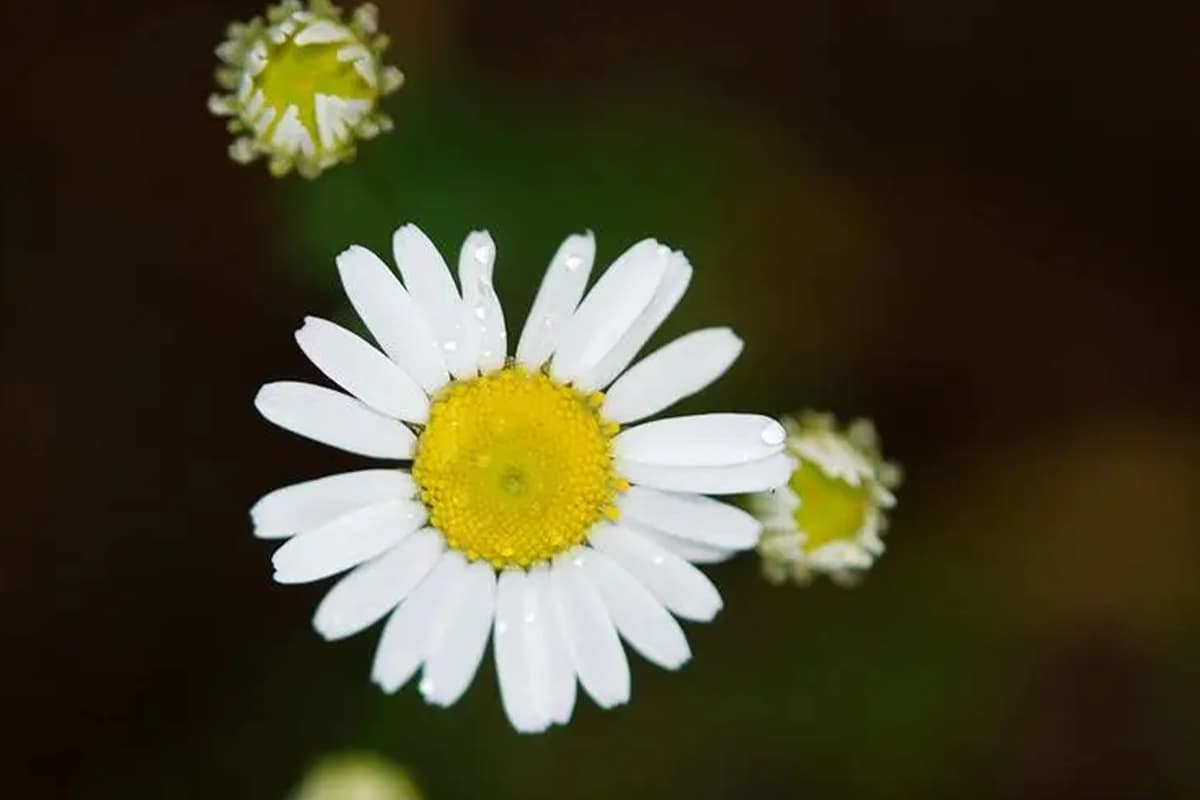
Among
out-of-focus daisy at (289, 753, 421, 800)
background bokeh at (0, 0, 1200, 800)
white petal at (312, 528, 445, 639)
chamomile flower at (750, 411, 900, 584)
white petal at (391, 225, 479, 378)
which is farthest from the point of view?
background bokeh at (0, 0, 1200, 800)

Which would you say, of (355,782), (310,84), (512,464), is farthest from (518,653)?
(310,84)

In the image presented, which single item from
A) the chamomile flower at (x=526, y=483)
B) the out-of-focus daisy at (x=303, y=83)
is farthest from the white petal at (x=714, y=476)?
the out-of-focus daisy at (x=303, y=83)

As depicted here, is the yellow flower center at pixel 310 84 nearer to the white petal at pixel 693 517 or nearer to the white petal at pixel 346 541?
the white petal at pixel 346 541

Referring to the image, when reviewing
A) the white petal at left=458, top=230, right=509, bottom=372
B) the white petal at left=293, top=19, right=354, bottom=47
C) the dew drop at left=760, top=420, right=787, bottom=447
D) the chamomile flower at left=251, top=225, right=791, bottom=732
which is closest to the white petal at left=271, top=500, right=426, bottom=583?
the chamomile flower at left=251, top=225, right=791, bottom=732

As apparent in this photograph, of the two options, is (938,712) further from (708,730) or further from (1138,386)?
(1138,386)

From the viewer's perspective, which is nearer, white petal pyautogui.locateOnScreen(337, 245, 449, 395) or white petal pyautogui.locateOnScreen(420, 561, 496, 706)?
white petal pyautogui.locateOnScreen(337, 245, 449, 395)

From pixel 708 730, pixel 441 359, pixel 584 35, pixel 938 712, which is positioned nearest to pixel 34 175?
pixel 584 35

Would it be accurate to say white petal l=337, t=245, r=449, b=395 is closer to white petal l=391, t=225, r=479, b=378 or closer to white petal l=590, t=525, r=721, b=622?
white petal l=391, t=225, r=479, b=378

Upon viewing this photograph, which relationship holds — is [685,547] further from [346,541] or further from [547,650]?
[346,541]
